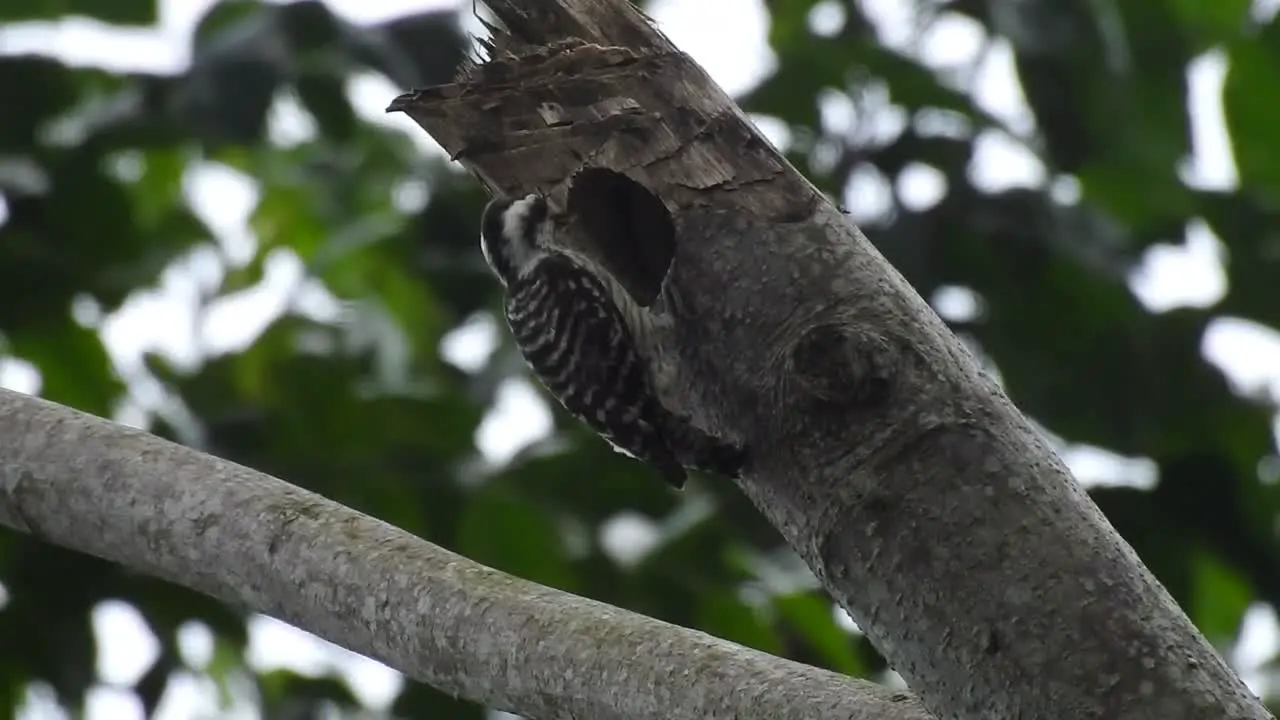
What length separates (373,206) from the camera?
348 cm

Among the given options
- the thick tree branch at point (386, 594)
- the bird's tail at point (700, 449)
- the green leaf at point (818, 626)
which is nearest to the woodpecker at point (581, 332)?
the bird's tail at point (700, 449)

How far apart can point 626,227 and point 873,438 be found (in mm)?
570

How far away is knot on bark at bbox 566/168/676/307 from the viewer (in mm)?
1557

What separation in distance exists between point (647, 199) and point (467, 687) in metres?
0.54

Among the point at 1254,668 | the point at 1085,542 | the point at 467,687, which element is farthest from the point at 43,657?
the point at 1254,668

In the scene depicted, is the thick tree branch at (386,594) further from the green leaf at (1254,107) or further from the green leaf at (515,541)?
the green leaf at (1254,107)

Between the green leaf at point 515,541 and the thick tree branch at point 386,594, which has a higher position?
the thick tree branch at point 386,594

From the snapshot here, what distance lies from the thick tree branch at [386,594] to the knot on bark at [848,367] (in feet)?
0.81

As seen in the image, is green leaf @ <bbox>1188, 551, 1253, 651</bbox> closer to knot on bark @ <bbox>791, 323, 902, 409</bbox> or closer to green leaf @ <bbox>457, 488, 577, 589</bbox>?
green leaf @ <bbox>457, 488, 577, 589</bbox>

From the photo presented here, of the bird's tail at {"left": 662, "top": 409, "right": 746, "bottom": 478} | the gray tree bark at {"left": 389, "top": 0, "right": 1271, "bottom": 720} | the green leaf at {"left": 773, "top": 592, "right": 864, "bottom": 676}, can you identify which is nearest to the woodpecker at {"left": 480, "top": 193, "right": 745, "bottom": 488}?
the bird's tail at {"left": 662, "top": 409, "right": 746, "bottom": 478}

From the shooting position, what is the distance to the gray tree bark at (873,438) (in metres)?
1.12

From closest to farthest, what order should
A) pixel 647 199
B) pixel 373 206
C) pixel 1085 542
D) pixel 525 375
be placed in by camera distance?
1. pixel 1085 542
2. pixel 647 199
3. pixel 525 375
4. pixel 373 206

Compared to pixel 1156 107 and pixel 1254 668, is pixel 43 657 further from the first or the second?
pixel 1254 668

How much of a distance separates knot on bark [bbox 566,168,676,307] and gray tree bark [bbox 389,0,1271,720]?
0.03m
